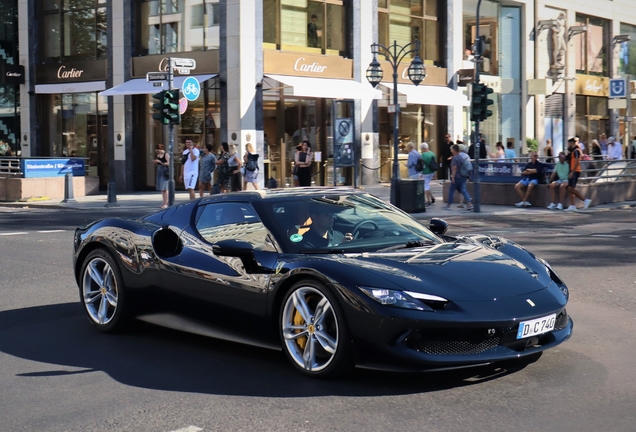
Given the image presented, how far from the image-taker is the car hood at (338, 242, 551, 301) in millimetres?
5930

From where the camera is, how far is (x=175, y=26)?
3419 cm

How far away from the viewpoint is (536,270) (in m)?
6.70

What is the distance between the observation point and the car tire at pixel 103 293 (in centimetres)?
779

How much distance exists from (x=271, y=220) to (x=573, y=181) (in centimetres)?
1876

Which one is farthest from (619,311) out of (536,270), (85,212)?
(85,212)

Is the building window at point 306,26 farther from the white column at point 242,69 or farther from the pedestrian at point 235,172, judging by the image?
the pedestrian at point 235,172

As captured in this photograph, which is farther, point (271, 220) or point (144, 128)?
point (144, 128)

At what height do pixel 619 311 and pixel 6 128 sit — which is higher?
pixel 6 128

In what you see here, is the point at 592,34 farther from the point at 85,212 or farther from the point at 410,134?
the point at 85,212

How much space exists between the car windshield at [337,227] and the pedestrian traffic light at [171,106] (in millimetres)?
17774

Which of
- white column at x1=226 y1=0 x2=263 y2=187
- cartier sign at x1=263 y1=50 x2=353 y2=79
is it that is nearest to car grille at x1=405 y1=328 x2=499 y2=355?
white column at x1=226 y1=0 x2=263 y2=187

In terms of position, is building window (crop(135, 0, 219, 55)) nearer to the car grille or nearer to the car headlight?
the car headlight

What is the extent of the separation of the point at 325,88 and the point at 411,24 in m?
7.40

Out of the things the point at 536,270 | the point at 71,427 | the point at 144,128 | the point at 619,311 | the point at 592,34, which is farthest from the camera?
the point at 592,34
